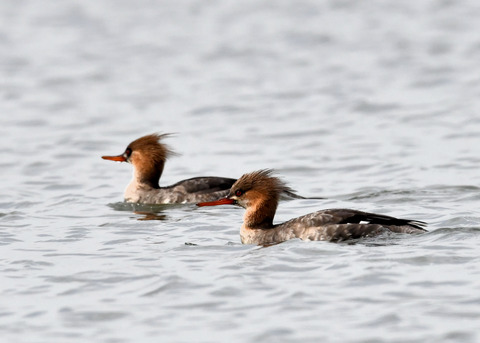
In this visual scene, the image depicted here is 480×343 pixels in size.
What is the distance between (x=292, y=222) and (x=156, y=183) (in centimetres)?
408

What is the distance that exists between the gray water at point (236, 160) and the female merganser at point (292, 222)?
0.71ft

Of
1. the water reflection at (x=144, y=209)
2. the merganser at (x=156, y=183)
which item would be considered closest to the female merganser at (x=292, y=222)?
the water reflection at (x=144, y=209)

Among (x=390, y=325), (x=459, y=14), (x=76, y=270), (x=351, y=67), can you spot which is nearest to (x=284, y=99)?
(x=351, y=67)

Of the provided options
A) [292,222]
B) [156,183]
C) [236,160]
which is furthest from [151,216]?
[236,160]

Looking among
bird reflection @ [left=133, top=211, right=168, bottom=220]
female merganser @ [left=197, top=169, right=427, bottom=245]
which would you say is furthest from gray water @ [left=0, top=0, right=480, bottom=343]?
female merganser @ [left=197, top=169, right=427, bottom=245]

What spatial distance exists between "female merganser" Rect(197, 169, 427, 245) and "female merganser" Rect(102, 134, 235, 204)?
6.99 ft

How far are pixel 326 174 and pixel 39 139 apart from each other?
5.56 metres

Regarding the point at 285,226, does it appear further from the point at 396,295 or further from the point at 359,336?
the point at 359,336

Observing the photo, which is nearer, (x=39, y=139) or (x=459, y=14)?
(x=39, y=139)

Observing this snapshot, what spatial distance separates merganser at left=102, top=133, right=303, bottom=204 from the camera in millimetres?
13414

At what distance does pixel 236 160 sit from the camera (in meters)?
16.0

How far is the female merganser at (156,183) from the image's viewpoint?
13.4 meters

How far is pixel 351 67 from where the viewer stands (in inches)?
886

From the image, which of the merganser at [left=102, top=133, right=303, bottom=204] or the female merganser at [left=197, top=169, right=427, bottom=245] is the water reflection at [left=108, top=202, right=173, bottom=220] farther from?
the female merganser at [left=197, top=169, right=427, bottom=245]
